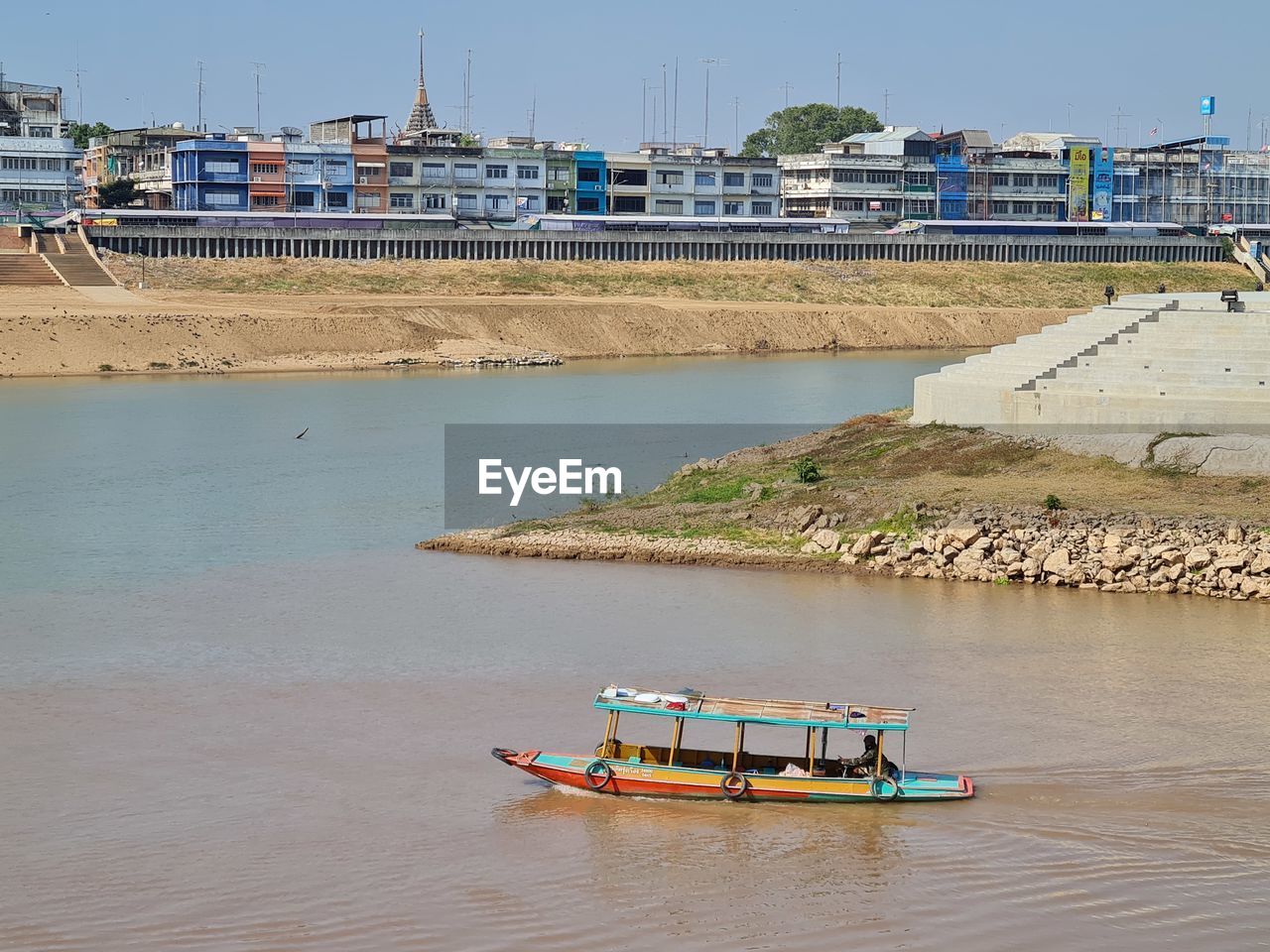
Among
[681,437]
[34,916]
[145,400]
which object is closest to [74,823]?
[34,916]

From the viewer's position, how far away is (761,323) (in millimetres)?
98250

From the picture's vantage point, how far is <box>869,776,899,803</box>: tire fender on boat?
70.1 ft

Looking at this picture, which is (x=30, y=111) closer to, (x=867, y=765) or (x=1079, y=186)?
(x=1079, y=186)

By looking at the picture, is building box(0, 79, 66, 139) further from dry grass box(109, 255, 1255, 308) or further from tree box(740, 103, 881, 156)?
tree box(740, 103, 881, 156)

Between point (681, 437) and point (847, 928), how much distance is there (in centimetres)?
3734

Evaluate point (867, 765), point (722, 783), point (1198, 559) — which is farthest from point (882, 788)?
point (1198, 559)

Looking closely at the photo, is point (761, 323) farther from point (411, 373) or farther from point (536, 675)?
point (536, 675)

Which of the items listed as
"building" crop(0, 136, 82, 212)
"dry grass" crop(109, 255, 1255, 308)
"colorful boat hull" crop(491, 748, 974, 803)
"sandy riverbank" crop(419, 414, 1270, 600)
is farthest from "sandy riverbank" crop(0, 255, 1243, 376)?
"colorful boat hull" crop(491, 748, 974, 803)

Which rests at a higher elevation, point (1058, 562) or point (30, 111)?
point (30, 111)

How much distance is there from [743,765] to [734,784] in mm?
473

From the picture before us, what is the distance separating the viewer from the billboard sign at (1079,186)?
456ft

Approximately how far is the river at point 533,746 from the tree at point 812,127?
142 metres
